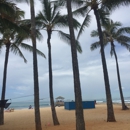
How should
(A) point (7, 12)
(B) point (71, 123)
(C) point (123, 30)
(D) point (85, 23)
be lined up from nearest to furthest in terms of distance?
(A) point (7, 12) → (B) point (71, 123) → (D) point (85, 23) → (C) point (123, 30)

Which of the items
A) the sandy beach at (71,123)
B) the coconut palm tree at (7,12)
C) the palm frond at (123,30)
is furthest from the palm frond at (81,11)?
the sandy beach at (71,123)

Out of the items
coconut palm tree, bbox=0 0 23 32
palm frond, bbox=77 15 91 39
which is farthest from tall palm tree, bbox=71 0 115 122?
coconut palm tree, bbox=0 0 23 32

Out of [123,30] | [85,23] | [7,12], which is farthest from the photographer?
[123,30]

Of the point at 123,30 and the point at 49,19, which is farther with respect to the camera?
the point at 123,30

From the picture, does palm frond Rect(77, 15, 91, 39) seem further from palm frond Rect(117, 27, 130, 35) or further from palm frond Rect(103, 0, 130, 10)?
palm frond Rect(117, 27, 130, 35)

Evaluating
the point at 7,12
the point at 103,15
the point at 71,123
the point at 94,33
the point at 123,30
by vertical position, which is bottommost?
the point at 71,123

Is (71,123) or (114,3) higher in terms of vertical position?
(114,3)

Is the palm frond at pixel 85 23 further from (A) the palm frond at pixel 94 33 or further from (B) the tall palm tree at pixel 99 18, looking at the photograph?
(A) the palm frond at pixel 94 33

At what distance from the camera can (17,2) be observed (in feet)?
39.9

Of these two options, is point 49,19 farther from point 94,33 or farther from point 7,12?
point 94,33

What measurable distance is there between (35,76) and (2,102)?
100.0 inches

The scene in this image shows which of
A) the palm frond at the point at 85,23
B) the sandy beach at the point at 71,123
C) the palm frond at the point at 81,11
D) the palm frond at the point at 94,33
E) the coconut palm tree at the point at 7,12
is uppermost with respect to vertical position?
the palm frond at the point at 94,33

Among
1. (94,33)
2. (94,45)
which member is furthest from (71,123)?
(94,33)

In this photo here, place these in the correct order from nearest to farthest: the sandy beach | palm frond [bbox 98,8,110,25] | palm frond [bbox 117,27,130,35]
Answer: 1. the sandy beach
2. palm frond [bbox 98,8,110,25]
3. palm frond [bbox 117,27,130,35]
